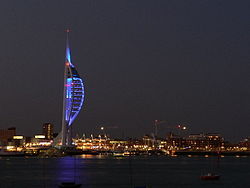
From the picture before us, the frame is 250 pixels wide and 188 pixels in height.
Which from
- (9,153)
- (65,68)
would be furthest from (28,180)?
(9,153)

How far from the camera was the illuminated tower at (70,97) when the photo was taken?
131500 mm

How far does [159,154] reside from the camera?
18050cm

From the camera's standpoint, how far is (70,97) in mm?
132875

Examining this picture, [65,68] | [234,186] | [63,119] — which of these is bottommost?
[234,186]

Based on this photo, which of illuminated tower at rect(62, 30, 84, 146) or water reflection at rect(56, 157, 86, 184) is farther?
illuminated tower at rect(62, 30, 84, 146)

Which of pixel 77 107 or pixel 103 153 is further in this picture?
pixel 103 153

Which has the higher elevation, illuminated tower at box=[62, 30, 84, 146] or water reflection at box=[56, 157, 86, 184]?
illuminated tower at box=[62, 30, 84, 146]

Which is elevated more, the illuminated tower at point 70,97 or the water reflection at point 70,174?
the illuminated tower at point 70,97

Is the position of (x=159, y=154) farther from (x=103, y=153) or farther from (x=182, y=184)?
(x=182, y=184)

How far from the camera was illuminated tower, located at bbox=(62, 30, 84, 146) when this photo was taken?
13150 centimetres

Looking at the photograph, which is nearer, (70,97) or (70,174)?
(70,174)

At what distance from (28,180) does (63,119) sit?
71882mm

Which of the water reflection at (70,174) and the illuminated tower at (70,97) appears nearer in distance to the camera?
the water reflection at (70,174)

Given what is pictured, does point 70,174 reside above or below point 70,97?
below
